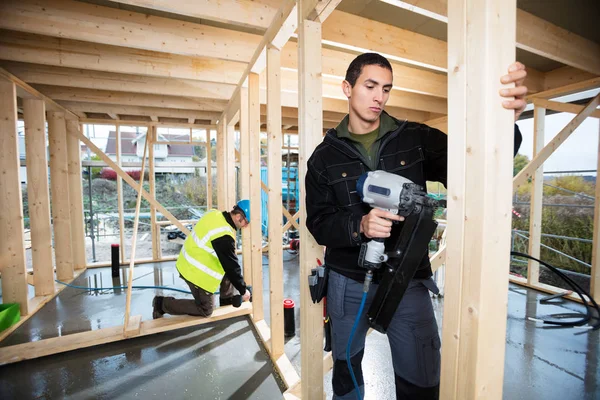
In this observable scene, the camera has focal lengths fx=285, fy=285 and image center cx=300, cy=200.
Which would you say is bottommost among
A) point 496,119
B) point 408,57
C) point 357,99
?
point 496,119

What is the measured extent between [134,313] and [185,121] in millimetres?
3356

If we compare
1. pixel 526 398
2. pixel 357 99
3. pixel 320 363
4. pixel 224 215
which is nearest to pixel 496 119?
pixel 357 99

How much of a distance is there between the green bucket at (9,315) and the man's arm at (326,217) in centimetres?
334

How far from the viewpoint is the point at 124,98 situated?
379 centimetres

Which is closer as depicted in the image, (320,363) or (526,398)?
(320,363)

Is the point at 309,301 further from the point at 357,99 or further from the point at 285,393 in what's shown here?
the point at 357,99

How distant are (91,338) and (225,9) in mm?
2885

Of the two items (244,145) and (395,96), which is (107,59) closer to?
(244,145)

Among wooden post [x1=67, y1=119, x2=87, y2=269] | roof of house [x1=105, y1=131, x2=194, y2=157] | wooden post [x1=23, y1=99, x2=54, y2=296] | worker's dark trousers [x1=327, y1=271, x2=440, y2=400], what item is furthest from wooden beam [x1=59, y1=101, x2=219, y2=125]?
roof of house [x1=105, y1=131, x2=194, y2=157]

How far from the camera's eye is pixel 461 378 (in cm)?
76

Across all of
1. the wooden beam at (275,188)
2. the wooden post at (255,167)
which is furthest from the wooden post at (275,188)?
the wooden post at (255,167)

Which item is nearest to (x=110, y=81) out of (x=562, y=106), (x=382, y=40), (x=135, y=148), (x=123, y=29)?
(x=123, y=29)

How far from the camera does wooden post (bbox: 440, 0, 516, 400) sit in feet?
2.18

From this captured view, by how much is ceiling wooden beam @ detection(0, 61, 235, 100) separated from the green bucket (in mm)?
2329
